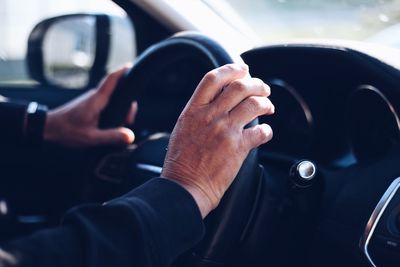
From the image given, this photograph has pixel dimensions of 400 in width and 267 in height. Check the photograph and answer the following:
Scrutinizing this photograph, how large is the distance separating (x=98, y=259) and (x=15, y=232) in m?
1.26

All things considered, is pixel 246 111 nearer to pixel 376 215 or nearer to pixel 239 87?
pixel 239 87

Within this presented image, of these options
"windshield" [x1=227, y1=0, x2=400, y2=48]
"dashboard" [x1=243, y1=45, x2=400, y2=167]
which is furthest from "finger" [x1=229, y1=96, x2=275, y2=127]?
"windshield" [x1=227, y1=0, x2=400, y2=48]

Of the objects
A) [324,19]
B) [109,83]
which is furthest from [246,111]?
A: [324,19]

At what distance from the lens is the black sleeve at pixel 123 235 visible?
1.02 m

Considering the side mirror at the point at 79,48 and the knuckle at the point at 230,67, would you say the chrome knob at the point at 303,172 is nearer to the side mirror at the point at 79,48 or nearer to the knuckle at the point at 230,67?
the knuckle at the point at 230,67

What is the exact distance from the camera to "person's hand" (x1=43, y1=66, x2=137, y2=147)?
5.99 feet

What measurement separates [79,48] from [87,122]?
0.58 metres

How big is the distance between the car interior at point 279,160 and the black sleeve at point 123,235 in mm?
140

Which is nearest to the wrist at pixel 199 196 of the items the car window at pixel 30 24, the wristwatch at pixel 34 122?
the wristwatch at pixel 34 122

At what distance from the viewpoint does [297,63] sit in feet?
5.71

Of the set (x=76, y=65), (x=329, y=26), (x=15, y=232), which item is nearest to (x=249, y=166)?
(x=329, y=26)

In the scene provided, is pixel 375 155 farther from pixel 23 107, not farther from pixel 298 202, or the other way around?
pixel 23 107

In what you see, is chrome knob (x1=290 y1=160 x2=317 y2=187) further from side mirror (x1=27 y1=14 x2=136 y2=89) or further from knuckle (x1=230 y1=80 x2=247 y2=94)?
side mirror (x1=27 y1=14 x2=136 y2=89)

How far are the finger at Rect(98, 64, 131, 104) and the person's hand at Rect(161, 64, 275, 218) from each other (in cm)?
76
